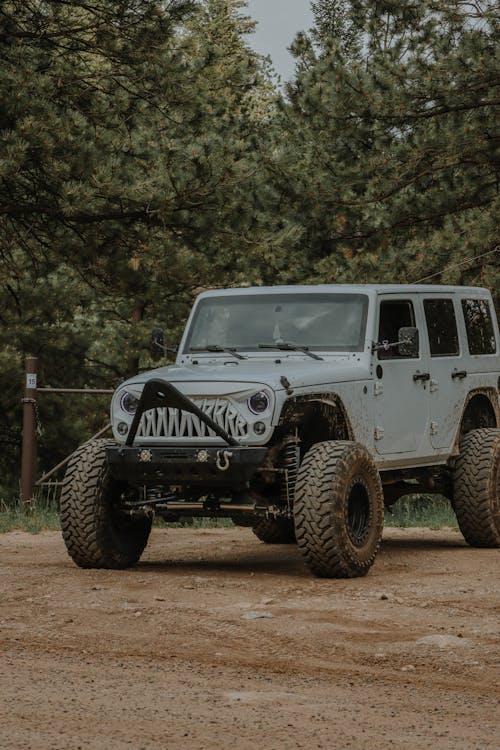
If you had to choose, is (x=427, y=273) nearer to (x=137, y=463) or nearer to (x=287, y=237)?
(x=287, y=237)

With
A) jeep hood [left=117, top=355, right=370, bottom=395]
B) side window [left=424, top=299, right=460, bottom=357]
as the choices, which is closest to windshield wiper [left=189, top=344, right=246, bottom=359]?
jeep hood [left=117, top=355, right=370, bottom=395]

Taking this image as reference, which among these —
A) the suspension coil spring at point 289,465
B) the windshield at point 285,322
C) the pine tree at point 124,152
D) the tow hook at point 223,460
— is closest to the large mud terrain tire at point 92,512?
the tow hook at point 223,460

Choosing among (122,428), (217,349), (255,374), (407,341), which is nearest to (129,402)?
(122,428)

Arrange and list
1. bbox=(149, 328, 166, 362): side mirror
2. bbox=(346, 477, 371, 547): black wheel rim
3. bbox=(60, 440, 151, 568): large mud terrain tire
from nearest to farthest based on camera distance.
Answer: bbox=(346, 477, 371, 547): black wheel rim, bbox=(60, 440, 151, 568): large mud terrain tire, bbox=(149, 328, 166, 362): side mirror

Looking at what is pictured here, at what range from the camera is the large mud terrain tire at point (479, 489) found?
11344 mm

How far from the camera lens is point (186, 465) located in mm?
9125

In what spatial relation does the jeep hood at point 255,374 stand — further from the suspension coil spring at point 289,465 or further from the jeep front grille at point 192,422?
the suspension coil spring at point 289,465

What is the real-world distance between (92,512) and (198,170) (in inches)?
282

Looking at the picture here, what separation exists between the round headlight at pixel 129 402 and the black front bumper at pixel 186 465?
31cm

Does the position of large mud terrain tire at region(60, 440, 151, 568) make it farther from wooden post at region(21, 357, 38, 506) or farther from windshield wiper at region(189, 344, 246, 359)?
wooden post at region(21, 357, 38, 506)

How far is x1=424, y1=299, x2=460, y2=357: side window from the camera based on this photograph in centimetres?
1140

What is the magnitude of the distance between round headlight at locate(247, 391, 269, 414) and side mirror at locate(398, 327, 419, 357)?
150cm

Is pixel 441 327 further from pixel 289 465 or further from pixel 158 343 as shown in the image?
pixel 289 465

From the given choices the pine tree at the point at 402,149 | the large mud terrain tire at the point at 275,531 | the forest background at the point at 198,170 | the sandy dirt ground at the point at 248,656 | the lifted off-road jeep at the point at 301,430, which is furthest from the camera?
the pine tree at the point at 402,149
